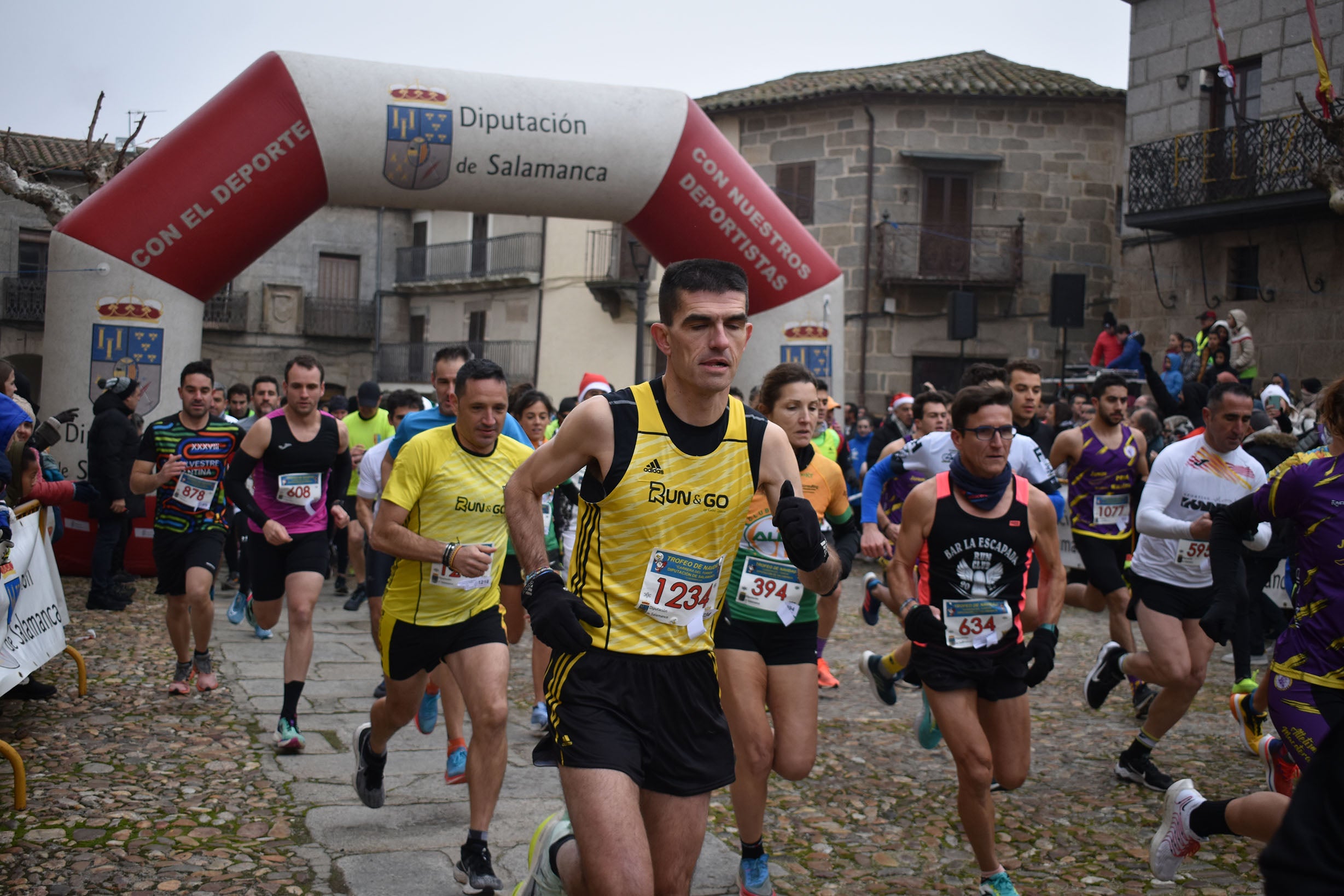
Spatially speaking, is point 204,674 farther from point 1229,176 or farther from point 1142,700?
point 1229,176

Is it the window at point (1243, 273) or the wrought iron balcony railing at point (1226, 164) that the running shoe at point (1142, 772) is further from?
the window at point (1243, 273)

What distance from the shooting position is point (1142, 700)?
7.42 metres

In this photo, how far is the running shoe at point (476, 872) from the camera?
4.27m

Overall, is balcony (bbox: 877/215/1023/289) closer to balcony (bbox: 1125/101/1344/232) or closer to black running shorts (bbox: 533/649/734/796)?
balcony (bbox: 1125/101/1344/232)

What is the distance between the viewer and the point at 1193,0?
20406 millimetres

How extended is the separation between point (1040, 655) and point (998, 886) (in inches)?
33.6

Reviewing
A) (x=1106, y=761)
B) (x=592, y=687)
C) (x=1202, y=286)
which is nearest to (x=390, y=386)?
(x=1202, y=286)

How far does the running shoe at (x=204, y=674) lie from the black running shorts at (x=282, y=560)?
2.62ft

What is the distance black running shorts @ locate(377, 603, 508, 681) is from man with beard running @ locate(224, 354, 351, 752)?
1.72 meters

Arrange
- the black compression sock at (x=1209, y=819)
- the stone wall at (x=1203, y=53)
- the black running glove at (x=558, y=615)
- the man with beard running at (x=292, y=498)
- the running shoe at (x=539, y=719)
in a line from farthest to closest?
the stone wall at (x=1203, y=53), the running shoe at (x=539, y=719), the man with beard running at (x=292, y=498), the black compression sock at (x=1209, y=819), the black running glove at (x=558, y=615)

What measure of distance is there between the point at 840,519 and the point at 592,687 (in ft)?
8.47

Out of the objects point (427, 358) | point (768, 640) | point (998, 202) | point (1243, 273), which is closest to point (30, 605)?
point (768, 640)

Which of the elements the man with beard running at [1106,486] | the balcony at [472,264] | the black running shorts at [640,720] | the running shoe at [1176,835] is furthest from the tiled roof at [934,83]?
the black running shorts at [640,720]

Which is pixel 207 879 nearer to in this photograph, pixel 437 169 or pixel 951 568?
pixel 951 568
